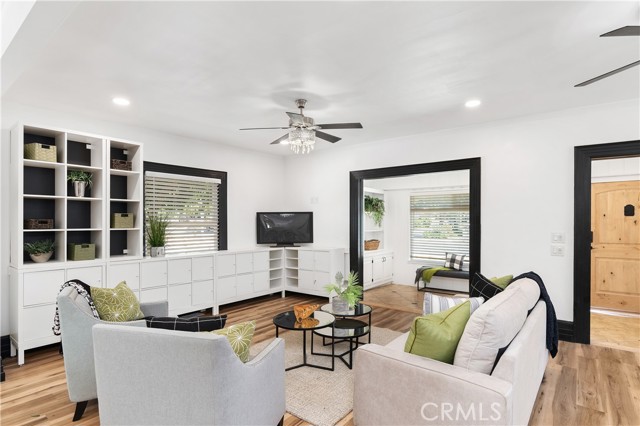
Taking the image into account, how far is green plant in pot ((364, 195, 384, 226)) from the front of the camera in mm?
6988

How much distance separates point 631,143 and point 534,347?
2.73 metres

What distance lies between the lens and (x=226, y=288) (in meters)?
5.22

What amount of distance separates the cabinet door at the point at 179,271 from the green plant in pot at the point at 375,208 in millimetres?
3592

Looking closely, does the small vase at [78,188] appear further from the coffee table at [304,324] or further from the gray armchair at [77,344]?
the coffee table at [304,324]

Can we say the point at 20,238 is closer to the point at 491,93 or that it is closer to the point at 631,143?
the point at 491,93

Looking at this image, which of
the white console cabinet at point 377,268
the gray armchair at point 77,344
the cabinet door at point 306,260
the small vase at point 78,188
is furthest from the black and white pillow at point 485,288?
the small vase at point 78,188

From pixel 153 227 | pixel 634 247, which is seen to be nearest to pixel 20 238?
pixel 153 227

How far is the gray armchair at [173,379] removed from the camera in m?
1.54

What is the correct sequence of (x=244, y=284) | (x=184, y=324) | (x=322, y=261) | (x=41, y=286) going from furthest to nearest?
(x=322, y=261) → (x=244, y=284) → (x=41, y=286) → (x=184, y=324)

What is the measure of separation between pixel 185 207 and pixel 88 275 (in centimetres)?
177

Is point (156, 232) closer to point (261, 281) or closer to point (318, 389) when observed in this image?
point (261, 281)

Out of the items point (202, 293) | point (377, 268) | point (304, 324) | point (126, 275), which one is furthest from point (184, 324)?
point (377, 268)

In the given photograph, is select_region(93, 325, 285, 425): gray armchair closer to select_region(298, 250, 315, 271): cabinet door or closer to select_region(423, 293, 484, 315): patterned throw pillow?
select_region(423, 293, 484, 315): patterned throw pillow

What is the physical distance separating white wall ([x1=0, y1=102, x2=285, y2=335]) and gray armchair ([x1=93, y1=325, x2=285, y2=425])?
280 centimetres
